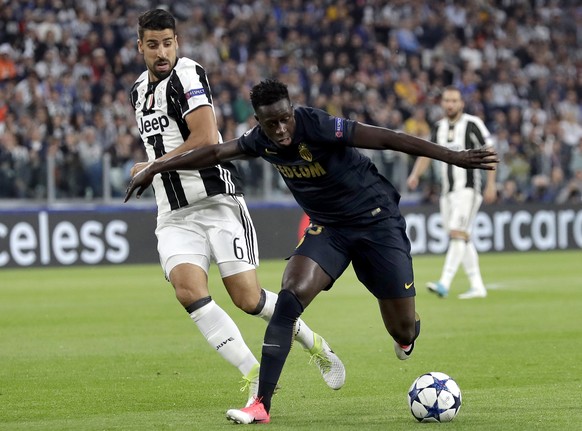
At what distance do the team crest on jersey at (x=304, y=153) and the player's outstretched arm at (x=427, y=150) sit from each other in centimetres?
39

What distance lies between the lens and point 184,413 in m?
7.31

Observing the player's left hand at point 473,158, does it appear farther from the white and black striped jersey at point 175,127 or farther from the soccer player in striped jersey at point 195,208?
the white and black striped jersey at point 175,127

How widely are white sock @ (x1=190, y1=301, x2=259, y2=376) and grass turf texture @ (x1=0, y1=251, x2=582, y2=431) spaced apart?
352 millimetres

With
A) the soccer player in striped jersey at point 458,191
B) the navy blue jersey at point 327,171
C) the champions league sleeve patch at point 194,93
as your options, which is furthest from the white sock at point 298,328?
the soccer player in striped jersey at point 458,191

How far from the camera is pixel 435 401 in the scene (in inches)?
269

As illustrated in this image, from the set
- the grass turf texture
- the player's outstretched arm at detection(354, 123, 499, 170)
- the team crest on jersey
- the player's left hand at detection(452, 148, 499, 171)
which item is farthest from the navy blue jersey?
the grass turf texture

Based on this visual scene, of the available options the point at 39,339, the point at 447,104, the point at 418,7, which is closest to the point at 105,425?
the point at 39,339

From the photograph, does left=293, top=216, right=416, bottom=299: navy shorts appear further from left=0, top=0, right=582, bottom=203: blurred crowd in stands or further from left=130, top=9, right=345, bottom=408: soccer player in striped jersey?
left=0, top=0, right=582, bottom=203: blurred crowd in stands

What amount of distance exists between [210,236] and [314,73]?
1925 centimetres

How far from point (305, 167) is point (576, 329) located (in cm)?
586

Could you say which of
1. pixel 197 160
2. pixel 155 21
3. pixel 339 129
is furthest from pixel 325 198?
pixel 155 21

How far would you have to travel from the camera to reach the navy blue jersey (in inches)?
275

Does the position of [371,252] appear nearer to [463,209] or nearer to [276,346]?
[276,346]

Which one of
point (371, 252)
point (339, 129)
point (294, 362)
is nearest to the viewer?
point (339, 129)
